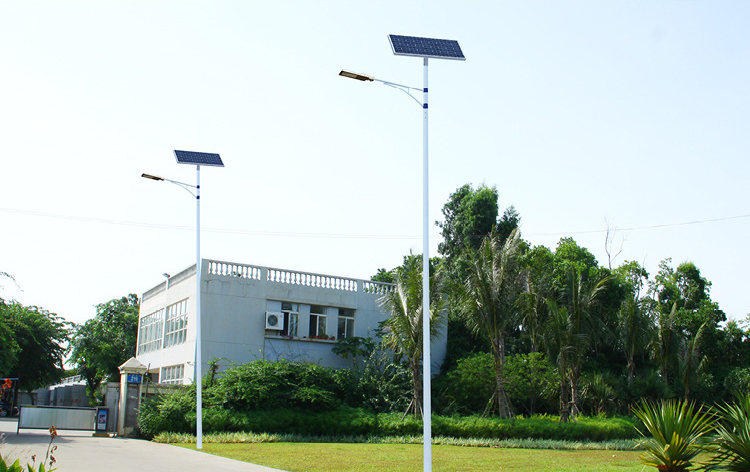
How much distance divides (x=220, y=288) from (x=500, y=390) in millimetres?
12857

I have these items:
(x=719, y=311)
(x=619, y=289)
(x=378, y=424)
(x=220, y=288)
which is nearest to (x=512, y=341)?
(x=619, y=289)

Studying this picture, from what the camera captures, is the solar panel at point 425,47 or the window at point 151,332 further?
the window at point 151,332

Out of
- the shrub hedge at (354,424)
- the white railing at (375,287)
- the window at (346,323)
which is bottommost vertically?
the shrub hedge at (354,424)

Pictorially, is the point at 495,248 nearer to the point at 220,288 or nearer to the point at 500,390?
the point at 500,390

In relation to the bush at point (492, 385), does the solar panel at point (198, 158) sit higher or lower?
higher

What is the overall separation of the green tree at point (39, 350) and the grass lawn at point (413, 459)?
23767mm

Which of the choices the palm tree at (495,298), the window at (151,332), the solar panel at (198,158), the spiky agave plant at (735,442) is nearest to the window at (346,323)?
the palm tree at (495,298)

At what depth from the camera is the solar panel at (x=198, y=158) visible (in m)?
21.8

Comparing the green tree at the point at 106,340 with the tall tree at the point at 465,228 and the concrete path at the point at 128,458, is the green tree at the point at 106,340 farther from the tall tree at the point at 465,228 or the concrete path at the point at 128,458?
the concrete path at the point at 128,458

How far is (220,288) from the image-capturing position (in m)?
29.5

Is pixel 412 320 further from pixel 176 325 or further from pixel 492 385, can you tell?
pixel 176 325

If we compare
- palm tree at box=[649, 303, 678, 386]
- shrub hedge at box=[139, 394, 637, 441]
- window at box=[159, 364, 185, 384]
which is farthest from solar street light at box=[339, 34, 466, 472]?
palm tree at box=[649, 303, 678, 386]

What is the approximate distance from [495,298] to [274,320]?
1047cm

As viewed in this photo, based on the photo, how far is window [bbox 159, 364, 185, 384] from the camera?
31258 millimetres
